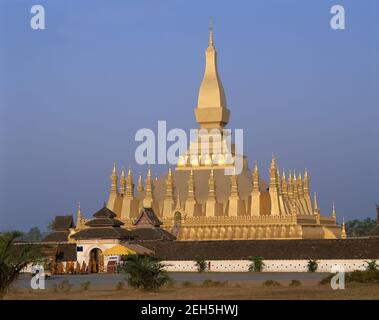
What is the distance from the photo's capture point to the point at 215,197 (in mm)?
71250

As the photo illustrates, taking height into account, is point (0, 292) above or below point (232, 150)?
below

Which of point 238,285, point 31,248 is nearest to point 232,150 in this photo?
point 238,285

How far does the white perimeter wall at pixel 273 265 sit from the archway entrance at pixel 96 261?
4.68 meters

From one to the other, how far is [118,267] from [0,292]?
955 inches

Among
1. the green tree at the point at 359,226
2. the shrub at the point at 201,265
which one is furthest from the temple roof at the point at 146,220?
the green tree at the point at 359,226

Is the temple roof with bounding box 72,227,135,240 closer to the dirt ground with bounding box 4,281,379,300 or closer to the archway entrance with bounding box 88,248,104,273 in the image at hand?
the archway entrance with bounding box 88,248,104,273

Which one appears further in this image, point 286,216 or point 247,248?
point 286,216

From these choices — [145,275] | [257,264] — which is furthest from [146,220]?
[145,275]

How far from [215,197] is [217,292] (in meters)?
35.8

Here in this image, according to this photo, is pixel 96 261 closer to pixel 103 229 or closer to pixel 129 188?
pixel 103 229

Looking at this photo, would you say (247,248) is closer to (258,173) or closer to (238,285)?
(258,173)

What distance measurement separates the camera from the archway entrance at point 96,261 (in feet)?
194
